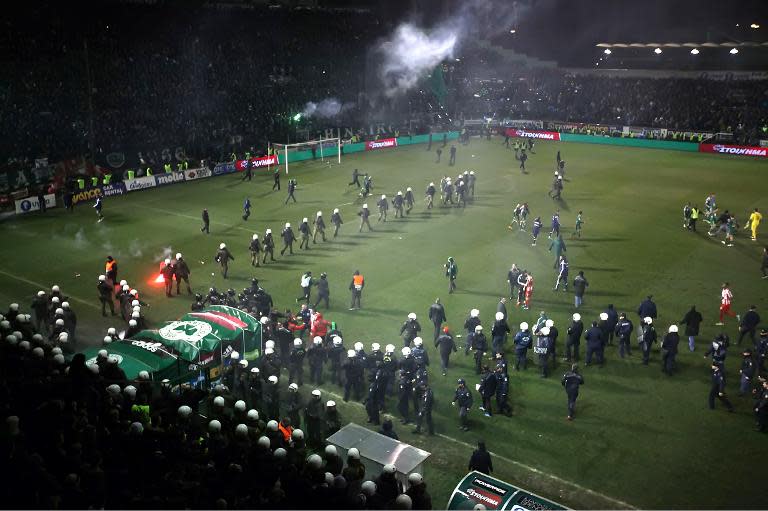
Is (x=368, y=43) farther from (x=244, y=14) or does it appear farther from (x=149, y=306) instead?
(x=149, y=306)

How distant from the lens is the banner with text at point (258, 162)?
1869 inches

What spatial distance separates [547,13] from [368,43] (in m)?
21.4

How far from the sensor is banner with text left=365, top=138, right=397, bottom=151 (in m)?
57.2

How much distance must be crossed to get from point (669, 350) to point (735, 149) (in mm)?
41943

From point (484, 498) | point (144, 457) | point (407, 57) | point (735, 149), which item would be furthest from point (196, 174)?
point (735, 149)

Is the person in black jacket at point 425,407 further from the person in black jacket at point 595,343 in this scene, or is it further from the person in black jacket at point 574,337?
the person in black jacket at point 595,343

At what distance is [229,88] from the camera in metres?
57.3

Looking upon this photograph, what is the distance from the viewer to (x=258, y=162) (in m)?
48.6

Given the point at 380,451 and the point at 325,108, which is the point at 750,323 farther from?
the point at 325,108

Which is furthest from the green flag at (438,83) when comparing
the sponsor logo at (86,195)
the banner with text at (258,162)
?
the sponsor logo at (86,195)

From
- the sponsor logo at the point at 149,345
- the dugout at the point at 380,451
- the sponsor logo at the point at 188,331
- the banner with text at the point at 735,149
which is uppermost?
the banner with text at the point at 735,149

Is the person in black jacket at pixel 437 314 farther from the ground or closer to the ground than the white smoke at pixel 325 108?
closer to the ground

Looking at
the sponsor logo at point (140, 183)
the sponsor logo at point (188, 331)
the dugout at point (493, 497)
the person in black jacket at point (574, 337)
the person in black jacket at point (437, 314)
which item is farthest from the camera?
the sponsor logo at point (140, 183)

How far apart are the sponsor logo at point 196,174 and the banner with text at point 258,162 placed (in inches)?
94.1
